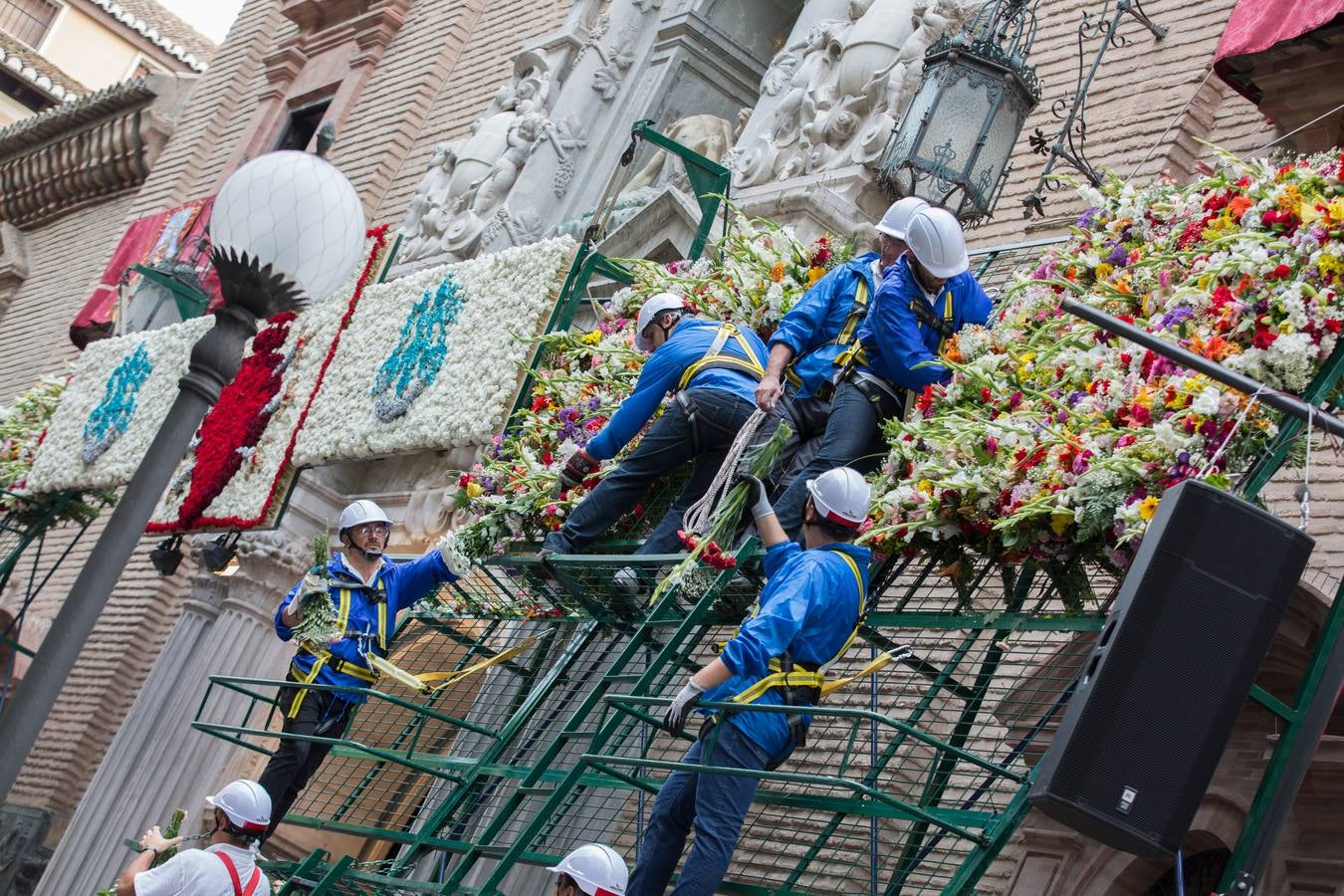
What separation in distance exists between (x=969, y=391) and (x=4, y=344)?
21.7 metres

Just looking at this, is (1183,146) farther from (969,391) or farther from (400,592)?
(400,592)

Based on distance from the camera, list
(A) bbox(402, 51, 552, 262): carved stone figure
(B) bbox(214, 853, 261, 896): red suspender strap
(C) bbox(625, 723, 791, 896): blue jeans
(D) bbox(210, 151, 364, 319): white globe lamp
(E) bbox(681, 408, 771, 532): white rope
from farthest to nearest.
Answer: (A) bbox(402, 51, 552, 262): carved stone figure, (D) bbox(210, 151, 364, 319): white globe lamp, (B) bbox(214, 853, 261, 896): red suspender strap, (E) bbox(681, 408, 771, 532): white rope, (C) bbox(625, 723, 791, 896): blue jeans

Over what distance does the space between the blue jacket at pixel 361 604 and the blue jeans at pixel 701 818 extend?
7.89 ft

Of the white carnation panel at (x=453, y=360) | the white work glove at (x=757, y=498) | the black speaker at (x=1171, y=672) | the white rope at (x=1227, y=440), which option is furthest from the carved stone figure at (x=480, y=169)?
the black speaker at (x=1171, y=672)

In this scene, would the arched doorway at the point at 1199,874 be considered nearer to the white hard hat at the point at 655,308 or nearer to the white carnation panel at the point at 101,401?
the white hard hat at the point at 655,308

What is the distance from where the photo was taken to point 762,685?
20.6 ft

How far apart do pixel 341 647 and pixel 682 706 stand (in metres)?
2.86

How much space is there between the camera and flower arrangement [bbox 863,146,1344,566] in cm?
595

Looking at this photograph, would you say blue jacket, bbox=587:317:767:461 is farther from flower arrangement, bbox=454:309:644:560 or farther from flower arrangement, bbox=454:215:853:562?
flower arrangement, bbox=454:309:644:560

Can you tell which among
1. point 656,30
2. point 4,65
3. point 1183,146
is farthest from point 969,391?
point 4,65

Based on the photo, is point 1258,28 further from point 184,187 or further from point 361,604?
point 184,187

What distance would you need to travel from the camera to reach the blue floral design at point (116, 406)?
16.3m

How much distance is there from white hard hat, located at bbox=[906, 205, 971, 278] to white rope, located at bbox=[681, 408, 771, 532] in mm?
914

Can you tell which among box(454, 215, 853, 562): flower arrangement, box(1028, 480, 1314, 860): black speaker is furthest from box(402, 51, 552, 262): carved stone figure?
box(1028, 480, 1314, 860): black speaker
